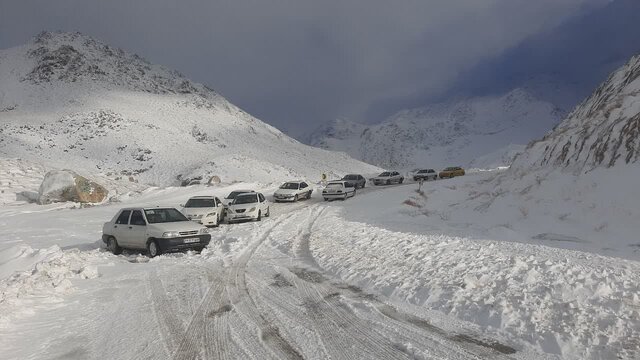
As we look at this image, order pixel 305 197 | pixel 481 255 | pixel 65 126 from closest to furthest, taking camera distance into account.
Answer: pixel 481 255 → pixel 305 197 → pixel 65 126

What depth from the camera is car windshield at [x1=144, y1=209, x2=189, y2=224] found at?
45.4 feet

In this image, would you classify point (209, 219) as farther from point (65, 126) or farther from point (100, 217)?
point (65, 126)

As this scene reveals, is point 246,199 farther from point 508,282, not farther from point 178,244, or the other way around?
point 508,282

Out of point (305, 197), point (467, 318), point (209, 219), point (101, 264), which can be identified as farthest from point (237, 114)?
point (467, 318)

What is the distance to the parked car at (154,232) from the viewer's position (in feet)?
42.4

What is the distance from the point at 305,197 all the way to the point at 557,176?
17690 mm

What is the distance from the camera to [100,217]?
2478 centimetres

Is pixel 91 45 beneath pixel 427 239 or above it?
above

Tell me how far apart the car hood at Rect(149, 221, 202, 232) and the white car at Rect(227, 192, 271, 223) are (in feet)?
22.3

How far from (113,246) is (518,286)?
12135mm

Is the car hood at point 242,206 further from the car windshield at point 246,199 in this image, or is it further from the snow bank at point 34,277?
the snow bank at point 34,277

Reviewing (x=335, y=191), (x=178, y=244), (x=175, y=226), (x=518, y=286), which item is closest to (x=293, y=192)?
(x=335, y=191)

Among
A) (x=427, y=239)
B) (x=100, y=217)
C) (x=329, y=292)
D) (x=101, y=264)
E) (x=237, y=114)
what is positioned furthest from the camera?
(x=237, y=114)

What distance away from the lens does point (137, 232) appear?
13531mm
